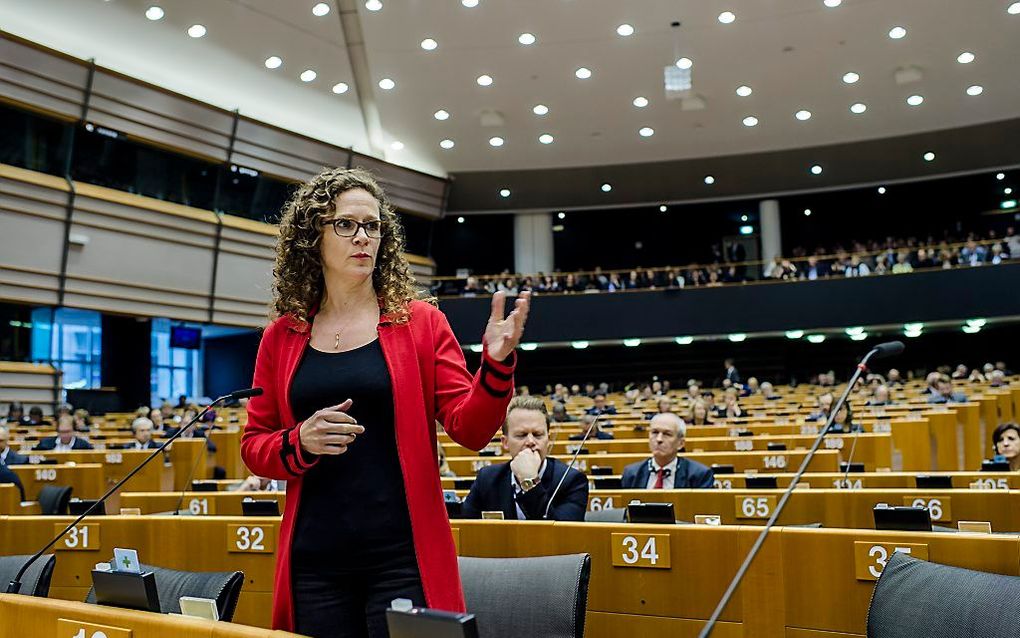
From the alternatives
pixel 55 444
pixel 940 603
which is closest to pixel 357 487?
pixel 940 603

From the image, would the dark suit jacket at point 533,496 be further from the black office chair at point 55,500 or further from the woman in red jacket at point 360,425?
the black office chair at point 55,500

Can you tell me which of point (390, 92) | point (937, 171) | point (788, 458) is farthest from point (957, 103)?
point (788, 458)

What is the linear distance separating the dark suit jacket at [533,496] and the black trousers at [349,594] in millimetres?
1969

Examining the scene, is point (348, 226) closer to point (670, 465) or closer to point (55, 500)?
point (670, 465)

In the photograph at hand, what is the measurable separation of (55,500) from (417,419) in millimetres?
5678

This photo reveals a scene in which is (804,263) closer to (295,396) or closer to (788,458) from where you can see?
(788,458)

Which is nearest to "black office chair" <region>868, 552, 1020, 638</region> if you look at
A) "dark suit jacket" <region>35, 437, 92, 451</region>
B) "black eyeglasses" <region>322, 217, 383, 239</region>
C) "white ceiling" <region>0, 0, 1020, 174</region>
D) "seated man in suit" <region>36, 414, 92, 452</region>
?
"black eyeglasses" <region>322, 217, 383, 239</region>

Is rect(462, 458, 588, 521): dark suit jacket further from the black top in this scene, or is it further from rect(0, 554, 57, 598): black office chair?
the black top

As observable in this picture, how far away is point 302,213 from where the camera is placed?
1979 millimetres

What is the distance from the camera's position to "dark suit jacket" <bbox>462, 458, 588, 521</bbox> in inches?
149

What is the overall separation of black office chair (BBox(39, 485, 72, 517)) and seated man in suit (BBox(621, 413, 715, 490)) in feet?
13.0

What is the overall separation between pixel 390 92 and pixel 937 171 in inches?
519

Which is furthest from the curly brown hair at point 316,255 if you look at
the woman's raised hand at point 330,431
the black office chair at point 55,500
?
the black office chair at point 55,500

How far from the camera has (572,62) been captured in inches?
690
